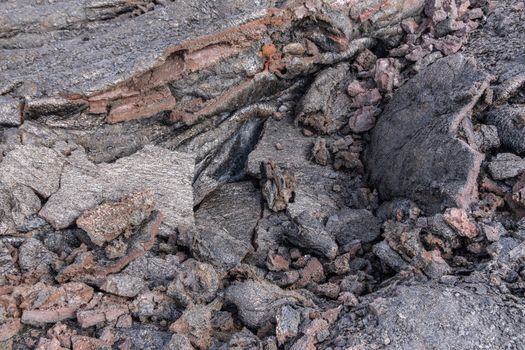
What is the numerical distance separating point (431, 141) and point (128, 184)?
304 centimetres

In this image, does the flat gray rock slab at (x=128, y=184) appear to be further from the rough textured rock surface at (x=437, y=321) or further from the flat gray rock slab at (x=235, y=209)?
the rough textured rock surface at (x=437, y=321)

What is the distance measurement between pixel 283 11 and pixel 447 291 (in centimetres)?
359

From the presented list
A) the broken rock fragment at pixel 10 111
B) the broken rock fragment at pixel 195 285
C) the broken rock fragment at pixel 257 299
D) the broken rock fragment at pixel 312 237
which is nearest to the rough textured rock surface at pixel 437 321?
the broken rock fragment at pixel 257 299

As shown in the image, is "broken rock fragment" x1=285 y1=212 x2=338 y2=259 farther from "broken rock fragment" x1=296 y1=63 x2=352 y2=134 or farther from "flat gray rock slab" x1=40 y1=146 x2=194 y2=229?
"broken rock fragment" x1=296 y1=63 x2=352 y2=134

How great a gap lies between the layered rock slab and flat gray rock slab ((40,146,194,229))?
6.97ft

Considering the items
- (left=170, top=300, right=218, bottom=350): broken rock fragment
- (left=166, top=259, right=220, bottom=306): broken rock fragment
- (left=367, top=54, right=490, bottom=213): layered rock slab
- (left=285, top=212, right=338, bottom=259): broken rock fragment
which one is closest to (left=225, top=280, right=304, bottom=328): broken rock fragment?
(left=166, top=259, right=220, bottom=306): broken rock fragment

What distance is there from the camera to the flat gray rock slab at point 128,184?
4969 mm

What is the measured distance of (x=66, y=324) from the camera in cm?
405

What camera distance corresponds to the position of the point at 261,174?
19.8 ft

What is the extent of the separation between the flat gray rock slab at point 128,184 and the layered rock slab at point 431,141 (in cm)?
212

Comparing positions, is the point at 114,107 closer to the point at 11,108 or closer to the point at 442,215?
the point at 11,108

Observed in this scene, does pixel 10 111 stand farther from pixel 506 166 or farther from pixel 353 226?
pixel 506 166

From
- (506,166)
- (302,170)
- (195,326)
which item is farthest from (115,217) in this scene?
(506,166)

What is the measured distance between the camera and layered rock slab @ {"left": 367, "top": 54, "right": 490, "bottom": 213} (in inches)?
193
